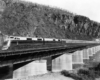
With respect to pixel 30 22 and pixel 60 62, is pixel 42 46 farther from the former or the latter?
pixel 30 22

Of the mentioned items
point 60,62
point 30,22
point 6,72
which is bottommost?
point 60,62

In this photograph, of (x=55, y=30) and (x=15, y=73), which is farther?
(x=55, y=30)

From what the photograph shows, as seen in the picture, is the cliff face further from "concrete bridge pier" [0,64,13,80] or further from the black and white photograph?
"concrete bridge pier" [0,64,13,80]

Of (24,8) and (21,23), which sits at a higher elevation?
(24,8)

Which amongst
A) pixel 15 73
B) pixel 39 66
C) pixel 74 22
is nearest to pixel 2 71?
pixel 15 73

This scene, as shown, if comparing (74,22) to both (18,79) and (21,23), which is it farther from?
(18,79)

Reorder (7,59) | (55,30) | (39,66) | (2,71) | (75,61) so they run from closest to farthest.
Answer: (7,59)
(2,71)
(39,66)
(75,61)
(55,30)

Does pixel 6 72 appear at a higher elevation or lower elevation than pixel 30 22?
lower

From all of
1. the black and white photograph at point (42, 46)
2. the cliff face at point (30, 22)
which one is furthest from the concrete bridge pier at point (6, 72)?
the cliff face at point (30, 22)

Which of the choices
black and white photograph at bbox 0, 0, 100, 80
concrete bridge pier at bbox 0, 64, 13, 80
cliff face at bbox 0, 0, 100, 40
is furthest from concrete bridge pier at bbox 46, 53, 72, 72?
cliff face at bbox 0, 0, 100, 40

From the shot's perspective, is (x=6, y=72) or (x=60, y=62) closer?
(x=6, y=72)

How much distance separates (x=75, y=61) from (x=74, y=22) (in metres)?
78.4

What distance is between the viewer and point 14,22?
68.4m

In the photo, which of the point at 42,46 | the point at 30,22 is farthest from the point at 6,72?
the point at 30,22
